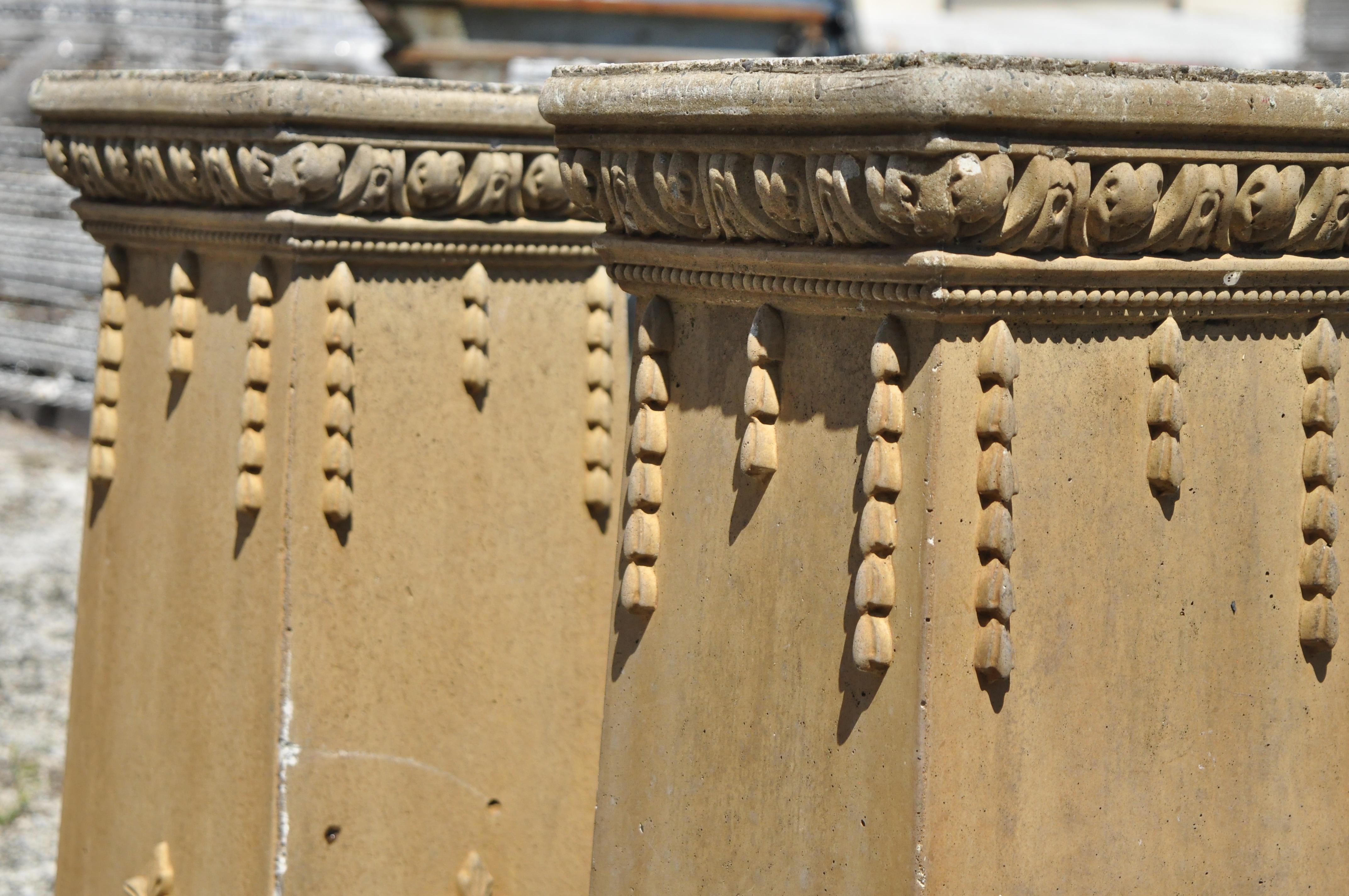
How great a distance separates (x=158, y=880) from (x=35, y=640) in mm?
3273

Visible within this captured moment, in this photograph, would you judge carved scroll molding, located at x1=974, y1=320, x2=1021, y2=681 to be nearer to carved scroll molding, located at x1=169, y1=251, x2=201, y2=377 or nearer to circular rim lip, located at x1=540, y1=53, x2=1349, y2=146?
circular rim lip, located at x1=540, y1=53, x2=1349, y2=146

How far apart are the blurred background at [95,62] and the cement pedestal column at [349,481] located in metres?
1.80

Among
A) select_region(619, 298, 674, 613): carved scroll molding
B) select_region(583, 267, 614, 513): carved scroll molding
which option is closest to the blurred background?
select_region(583, 267, 614, 513): carved scroll molding

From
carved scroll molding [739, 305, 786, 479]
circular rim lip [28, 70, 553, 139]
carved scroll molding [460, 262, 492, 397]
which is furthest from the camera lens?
carved scroll molding [460, 262, 492, 397]

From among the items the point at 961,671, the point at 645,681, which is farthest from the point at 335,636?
the point at 961,671

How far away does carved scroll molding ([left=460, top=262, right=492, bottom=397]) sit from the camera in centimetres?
256

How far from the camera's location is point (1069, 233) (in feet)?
5.23

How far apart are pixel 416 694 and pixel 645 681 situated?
0.75m

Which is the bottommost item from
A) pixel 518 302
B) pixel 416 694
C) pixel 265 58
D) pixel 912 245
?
pixel 416 694

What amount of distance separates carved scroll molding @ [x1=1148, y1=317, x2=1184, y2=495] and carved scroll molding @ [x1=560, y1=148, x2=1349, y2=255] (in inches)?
3.8

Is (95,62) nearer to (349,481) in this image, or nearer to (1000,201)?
(349,481)

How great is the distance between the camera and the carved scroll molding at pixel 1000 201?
1.51m

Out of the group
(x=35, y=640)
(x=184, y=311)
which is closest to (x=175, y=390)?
(x=184, y=311)

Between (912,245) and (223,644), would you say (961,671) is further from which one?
(223,644)
